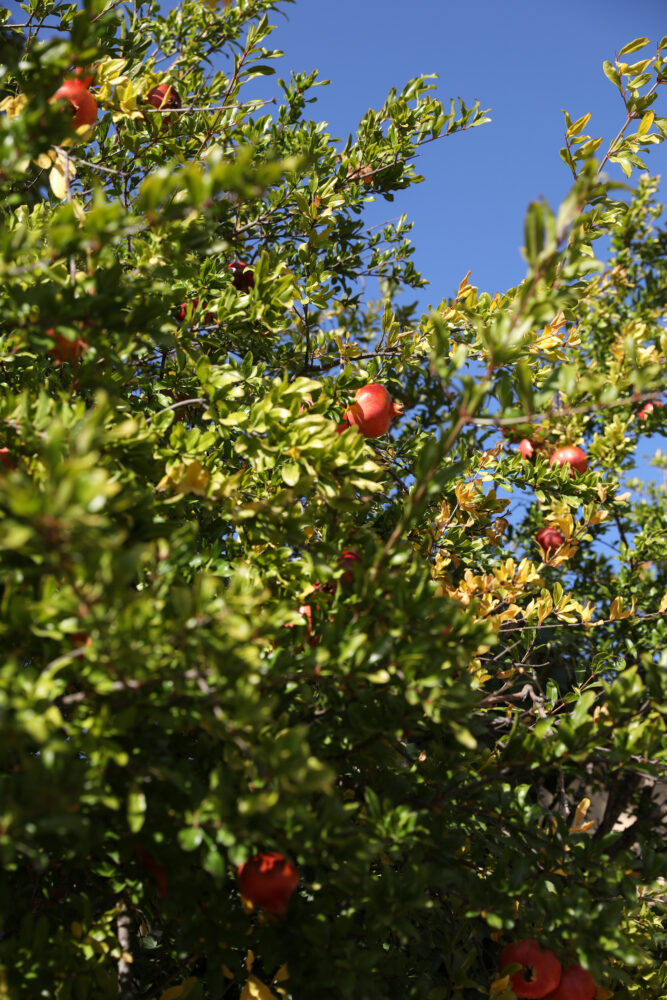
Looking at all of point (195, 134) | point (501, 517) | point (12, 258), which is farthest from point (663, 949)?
point (195, 134)

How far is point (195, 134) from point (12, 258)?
178 centimetres

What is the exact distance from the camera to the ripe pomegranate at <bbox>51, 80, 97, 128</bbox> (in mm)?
2279

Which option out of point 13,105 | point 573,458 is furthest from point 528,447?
point 13,105

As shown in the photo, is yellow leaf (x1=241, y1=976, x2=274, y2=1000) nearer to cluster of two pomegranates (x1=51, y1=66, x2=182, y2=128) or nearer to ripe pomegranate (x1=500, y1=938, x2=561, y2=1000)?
ripe pomegranate (x1=500, y1=938, x2=561, y2=1000)

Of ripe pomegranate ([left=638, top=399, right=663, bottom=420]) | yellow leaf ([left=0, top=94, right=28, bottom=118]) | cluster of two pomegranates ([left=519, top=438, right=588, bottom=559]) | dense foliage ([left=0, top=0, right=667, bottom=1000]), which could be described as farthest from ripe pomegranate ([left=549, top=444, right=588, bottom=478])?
yellow leaf ([left=0, top=94, right=28, bottom=118])

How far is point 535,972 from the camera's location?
6.93ft

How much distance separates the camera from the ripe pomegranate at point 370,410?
2.47 meters

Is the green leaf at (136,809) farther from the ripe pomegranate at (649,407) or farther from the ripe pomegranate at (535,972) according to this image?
the ripe pomegranate at (649,407)

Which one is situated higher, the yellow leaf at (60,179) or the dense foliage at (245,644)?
the yellow leaf at (60,179)

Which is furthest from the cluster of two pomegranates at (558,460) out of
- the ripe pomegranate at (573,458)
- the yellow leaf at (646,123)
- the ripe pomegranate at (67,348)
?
the ripe pomegranate at (67,348)

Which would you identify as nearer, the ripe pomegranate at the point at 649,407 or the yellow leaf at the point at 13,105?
the yellow leaf at the point at 13,105

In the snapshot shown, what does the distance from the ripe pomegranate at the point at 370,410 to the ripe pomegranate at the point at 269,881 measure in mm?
1372

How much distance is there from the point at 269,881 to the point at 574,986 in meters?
1.27

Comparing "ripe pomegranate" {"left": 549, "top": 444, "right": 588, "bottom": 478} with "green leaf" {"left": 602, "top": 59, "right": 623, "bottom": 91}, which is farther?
"ripe pomegranate" {"left": 549, "top": 444, "right": 588, "bottom": 478}
